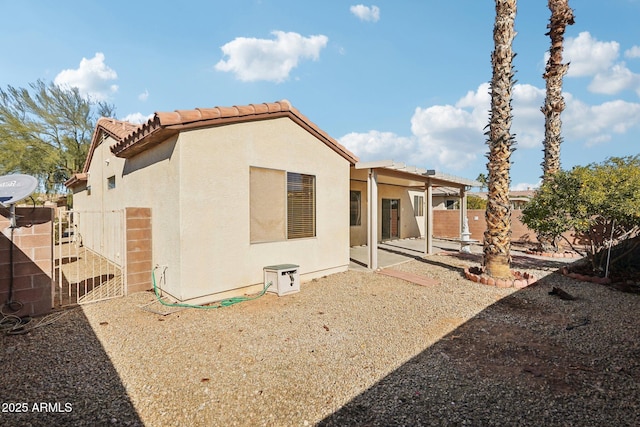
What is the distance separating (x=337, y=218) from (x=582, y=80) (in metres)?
12.5

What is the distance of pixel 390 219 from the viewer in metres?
18.4

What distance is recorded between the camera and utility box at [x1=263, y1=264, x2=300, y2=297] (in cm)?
720

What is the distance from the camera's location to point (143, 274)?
23.3 ft

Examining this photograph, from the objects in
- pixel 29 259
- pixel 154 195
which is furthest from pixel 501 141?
pixel 29 259

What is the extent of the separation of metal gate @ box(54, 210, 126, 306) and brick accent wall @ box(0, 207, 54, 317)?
25 centimetres

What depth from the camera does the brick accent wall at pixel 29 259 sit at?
17.1 feet

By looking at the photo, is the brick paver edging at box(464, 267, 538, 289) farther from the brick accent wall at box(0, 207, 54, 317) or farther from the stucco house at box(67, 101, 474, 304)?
the brick accent wall at box(0, 207, 54, 317)

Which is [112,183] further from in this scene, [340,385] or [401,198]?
[401,198]

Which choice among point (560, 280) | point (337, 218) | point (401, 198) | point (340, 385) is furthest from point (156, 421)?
point (401, 198)

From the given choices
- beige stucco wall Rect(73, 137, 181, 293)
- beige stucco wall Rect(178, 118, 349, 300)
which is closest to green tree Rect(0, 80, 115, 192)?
beige stucco wall Rect(73, 137, 181, 293)

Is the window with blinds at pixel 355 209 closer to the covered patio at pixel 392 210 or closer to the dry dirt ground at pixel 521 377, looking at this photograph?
the covered patio at pixel 392 210

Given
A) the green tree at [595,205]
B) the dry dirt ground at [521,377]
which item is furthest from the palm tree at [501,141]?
the dry dirt ground at [521,377]

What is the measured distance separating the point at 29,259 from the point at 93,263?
2.39 metres

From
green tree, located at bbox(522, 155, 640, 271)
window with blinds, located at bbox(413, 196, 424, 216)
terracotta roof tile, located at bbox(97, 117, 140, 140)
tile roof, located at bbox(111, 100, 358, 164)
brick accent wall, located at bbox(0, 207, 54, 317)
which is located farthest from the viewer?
window with blinds, located at bbox(413, 196, 424, 216)
